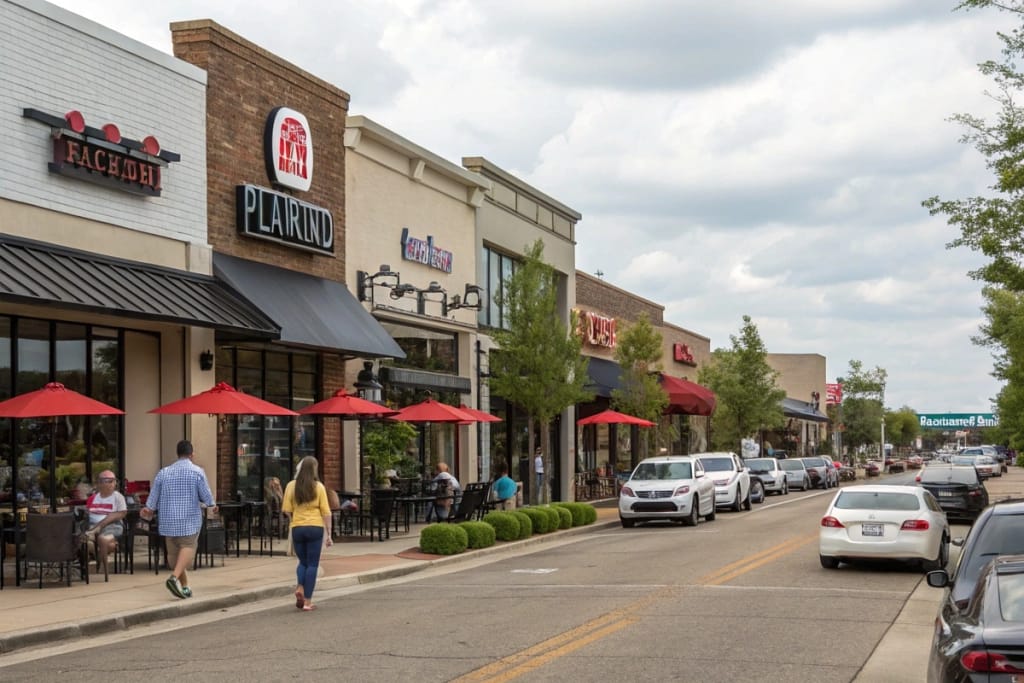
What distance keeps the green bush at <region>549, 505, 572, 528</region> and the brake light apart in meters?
20.3

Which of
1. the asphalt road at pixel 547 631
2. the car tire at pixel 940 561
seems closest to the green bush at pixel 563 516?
the asphalt road at pixel 547 631

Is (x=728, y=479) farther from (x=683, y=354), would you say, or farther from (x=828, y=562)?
(x=683, y=354)

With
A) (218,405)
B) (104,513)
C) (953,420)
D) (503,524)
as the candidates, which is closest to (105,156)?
(218,405)

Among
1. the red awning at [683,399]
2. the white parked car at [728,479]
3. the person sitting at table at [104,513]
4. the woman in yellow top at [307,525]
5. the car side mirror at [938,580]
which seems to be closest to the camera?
the car side mirror at [938,580]

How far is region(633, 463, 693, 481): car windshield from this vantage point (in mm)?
29219


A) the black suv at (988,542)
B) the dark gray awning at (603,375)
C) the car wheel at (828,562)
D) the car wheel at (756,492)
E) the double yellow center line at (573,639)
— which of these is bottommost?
the car wheel at (756,492)

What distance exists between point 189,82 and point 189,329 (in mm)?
4329

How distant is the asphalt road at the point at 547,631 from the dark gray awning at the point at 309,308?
5621 mm

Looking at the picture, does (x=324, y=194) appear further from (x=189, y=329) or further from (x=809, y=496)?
(x=809, y=496)

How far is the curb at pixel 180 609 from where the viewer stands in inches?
463

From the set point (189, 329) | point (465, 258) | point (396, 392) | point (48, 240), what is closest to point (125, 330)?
point (189, 329)

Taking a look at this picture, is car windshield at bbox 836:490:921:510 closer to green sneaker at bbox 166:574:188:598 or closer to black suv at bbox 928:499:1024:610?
black suv at bbox 928:499:1024:610

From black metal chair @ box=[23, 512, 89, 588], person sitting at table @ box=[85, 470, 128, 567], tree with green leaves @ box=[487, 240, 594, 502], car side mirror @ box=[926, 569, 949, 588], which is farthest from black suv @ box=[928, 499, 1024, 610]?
tree with green leaves @ box=[487, 240, 594, 502]

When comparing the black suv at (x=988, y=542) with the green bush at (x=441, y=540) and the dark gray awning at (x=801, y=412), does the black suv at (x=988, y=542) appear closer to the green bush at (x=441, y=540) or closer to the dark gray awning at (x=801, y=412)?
the green bush at (x=441, y=540)
